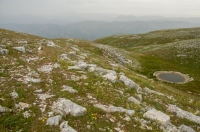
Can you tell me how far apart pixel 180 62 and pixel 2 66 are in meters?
60.1

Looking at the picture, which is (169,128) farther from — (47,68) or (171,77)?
(171,77)

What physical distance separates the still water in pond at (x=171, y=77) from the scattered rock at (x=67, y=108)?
38.5 metres

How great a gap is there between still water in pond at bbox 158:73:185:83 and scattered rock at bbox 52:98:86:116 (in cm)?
3847

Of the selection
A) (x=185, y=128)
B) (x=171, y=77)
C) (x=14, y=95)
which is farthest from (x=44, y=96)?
(x=171, y=77)

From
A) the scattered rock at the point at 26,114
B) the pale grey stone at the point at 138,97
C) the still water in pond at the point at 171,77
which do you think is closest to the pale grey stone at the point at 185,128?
the pale grey stone at the point at 138,97

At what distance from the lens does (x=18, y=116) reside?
11.5m

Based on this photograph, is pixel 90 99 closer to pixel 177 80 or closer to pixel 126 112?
pixel 126 112

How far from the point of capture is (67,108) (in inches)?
500

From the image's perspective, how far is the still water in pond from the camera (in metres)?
45.6

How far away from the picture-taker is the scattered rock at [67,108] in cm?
1224

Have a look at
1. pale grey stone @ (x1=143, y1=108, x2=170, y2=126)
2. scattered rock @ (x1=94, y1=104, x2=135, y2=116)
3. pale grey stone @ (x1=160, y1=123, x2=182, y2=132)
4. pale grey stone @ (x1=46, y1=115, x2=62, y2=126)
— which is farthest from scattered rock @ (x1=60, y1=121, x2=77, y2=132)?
pale grey stone @ (x1=160, y1=123, x2=182, y2=132)

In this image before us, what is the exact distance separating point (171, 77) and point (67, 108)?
4226 centimetres

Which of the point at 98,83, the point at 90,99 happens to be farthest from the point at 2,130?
the point at 98,83

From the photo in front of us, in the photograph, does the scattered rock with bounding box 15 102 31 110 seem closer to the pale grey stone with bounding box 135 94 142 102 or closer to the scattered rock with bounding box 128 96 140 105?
the scattered rock with bounding box 128 96 140 105
